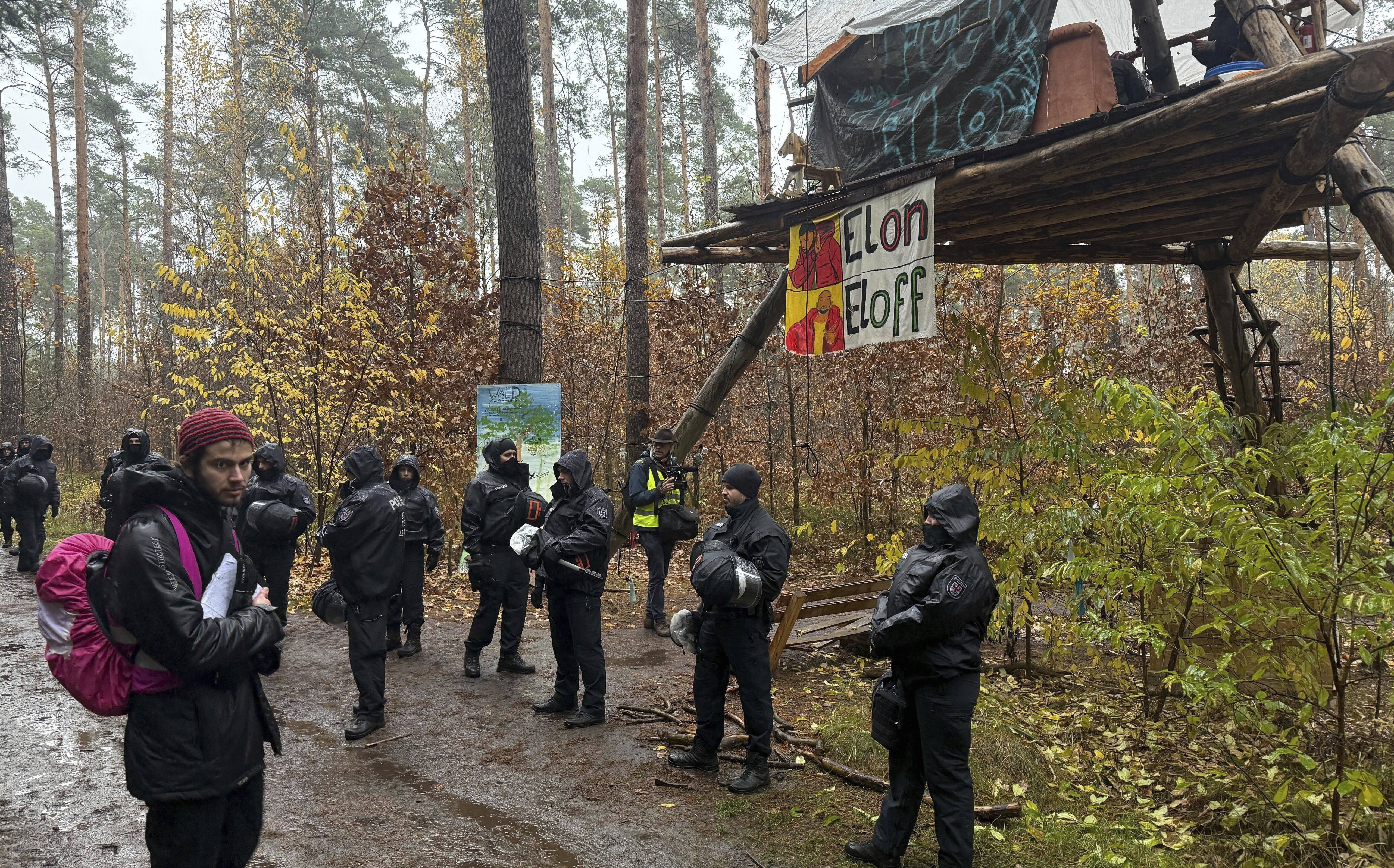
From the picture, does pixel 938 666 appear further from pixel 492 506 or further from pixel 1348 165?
pixel 492 506

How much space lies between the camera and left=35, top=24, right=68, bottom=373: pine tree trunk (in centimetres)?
2366

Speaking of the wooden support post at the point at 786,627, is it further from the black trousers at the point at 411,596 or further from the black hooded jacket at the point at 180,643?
the black hooded jacket at the point at 180,643


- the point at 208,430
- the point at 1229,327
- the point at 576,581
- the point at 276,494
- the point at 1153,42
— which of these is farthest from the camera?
the point at 276,494

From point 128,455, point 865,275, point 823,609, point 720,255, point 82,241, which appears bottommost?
point 823,609

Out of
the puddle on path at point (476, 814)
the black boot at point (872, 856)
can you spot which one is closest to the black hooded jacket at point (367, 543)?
the puddle on path at point (476, 814)

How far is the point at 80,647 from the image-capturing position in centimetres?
236

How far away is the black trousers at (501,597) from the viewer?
6.44m

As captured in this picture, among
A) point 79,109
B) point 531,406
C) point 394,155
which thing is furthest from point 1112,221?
point 79,109

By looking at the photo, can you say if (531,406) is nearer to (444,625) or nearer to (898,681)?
(444,625)

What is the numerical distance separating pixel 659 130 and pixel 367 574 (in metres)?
25.0

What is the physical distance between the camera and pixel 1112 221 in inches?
243

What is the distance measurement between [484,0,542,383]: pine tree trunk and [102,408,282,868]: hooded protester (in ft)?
22.3

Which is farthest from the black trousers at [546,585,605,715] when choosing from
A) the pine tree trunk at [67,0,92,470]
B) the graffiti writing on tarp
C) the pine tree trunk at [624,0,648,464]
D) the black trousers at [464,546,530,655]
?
the pine tree trunk at [67,0,92,470]

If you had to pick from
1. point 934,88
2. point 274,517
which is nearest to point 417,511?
point 274,517
